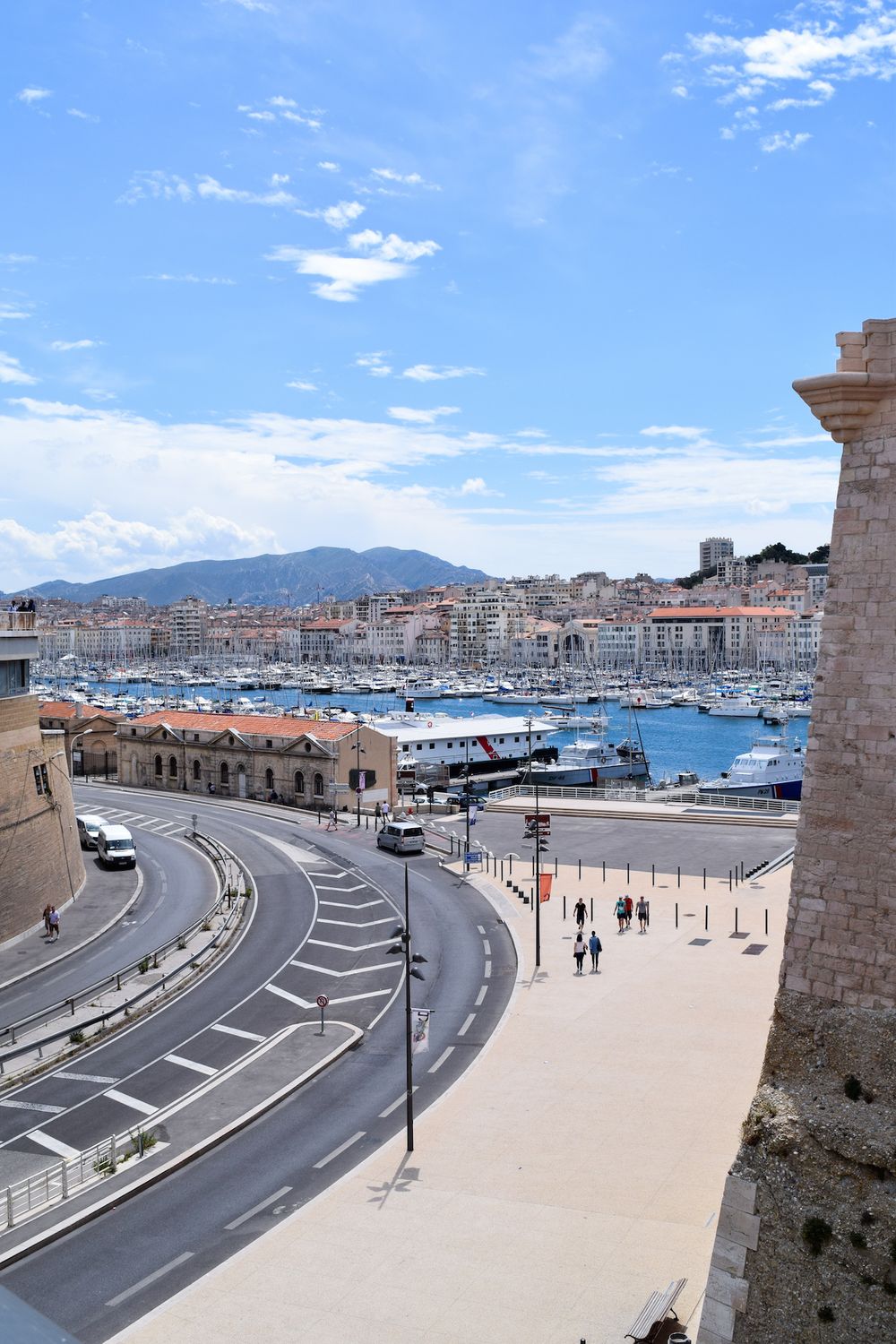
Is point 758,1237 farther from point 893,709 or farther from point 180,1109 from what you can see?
point 180,1109

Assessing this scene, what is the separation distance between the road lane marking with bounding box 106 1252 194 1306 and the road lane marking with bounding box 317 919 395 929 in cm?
1702

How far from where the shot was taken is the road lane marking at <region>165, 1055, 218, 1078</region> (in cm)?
2039

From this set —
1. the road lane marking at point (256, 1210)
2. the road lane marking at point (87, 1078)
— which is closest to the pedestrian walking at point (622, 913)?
the road lane marking at point (87, 1078)

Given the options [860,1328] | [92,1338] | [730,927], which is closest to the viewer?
[860,1328]

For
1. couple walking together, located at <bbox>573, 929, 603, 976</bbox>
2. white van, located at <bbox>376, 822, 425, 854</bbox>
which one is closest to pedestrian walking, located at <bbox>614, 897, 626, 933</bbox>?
couple walking together, located at <bbox>573, 929, 603, 976</bbox>

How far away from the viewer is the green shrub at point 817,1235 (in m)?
9.58

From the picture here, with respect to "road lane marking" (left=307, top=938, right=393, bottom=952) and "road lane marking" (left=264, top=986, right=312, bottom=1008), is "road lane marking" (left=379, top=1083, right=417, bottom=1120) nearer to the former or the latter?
"road lane marking" (left=264, top=986, right=312, bottom=1008)

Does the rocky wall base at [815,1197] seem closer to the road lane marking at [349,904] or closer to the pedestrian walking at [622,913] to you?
the pedestrian walking at [622,913]

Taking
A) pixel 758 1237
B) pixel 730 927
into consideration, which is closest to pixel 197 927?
pixel 730 927

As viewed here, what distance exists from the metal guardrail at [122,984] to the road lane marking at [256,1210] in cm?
742

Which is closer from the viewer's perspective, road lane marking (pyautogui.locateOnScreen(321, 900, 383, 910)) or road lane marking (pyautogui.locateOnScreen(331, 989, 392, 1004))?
road lane marking (pyautogui.locateOnScreen(331, 989, 392, 1004))

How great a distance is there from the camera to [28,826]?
30.8 metres

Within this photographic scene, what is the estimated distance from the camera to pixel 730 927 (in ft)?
97.4

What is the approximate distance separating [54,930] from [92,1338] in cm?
1914
